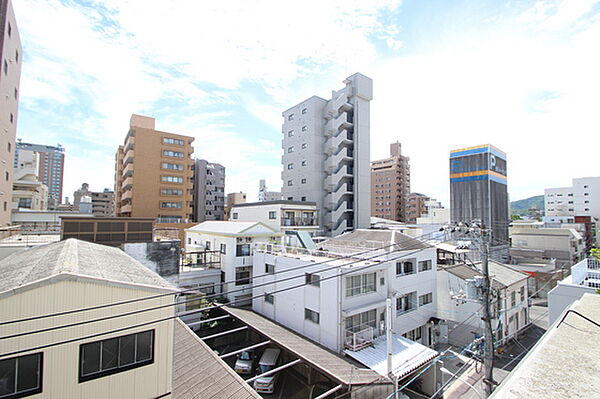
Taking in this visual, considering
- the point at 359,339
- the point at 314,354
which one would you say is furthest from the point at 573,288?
the point at 314,354

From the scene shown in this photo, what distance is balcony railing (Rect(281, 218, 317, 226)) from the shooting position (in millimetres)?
30656

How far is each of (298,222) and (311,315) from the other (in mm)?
15667

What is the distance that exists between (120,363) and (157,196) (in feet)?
113

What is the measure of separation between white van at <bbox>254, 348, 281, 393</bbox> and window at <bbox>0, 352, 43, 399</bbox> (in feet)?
31.6

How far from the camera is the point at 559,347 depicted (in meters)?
1.95

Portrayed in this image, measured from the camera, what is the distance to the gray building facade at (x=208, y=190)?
58.9m

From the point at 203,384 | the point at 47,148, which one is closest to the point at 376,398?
the point at 203,384

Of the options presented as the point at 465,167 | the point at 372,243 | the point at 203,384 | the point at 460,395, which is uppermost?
the point at 465,167

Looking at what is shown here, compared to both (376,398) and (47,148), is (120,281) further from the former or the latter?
(47,148)

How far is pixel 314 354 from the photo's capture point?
13.7m

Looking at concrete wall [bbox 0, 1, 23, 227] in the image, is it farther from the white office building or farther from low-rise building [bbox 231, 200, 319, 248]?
low-rise building [bbox 231, 200, 319, 248]

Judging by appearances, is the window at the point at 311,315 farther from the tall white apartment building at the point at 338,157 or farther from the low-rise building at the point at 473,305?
the tall white apartment building at the point at 338,157

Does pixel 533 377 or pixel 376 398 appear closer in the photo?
pixel 533 377

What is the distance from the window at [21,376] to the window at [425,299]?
19.5 m
